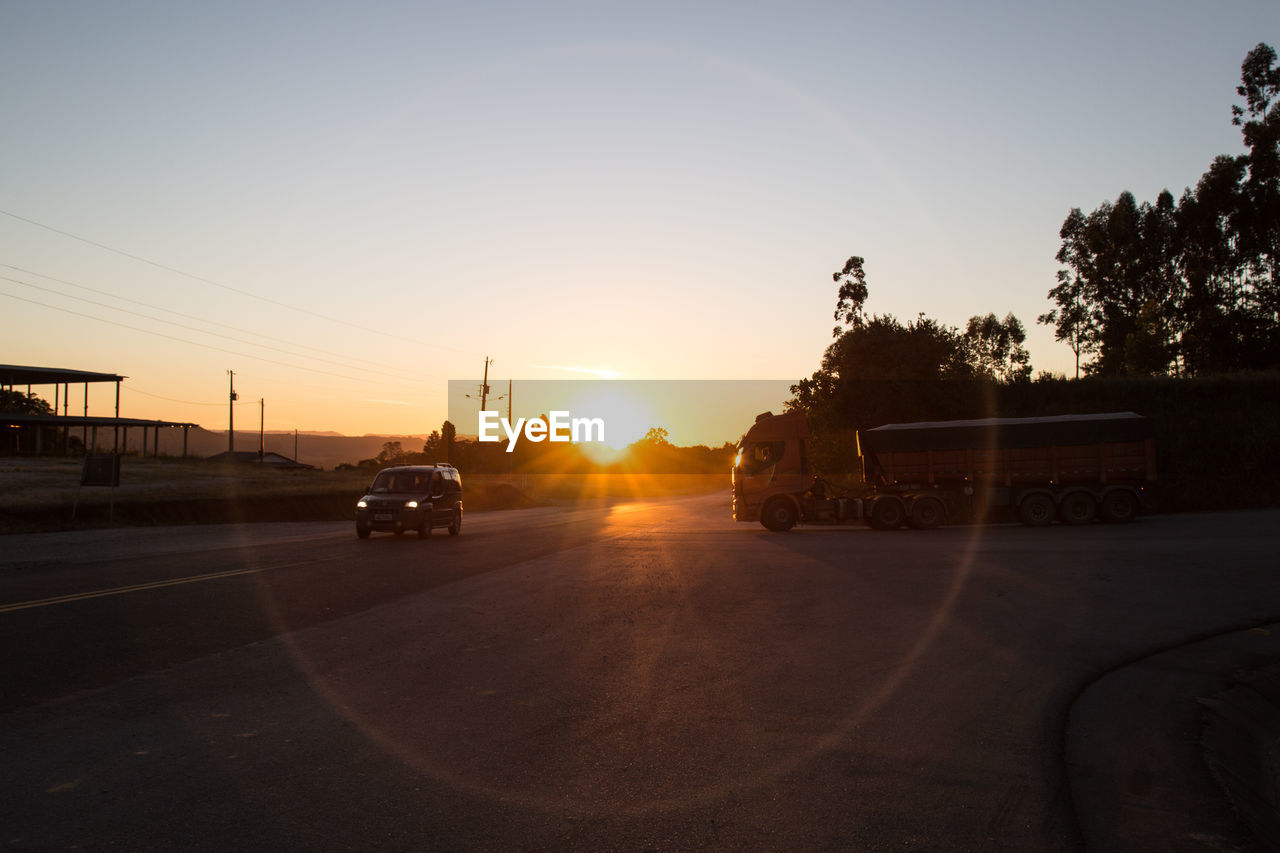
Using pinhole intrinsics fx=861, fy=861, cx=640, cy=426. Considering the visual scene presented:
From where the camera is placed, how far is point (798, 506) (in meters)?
27.7

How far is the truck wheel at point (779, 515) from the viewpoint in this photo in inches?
1089

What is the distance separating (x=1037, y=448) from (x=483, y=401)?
194ft

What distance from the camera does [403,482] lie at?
25.0m

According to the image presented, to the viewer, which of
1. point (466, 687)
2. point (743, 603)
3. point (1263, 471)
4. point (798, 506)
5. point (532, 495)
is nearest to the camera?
point (466, 687)

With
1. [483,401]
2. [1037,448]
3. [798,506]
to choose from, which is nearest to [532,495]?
[483,401]

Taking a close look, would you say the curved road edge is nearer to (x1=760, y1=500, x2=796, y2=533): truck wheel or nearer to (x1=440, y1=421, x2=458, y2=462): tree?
(x1=760, y1=500, x2=796, y2=533): truck wheel

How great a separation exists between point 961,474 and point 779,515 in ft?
18.9

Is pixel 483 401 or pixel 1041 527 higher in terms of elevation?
pixel 483 401

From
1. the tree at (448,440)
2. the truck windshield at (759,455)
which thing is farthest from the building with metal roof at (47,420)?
the truck windshield at (759,455)

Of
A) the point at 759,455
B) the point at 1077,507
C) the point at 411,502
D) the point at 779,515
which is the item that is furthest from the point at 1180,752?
the point at 1077,507

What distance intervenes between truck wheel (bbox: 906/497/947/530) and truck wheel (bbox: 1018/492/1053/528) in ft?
7.80

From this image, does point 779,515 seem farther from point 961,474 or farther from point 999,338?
point 999,338

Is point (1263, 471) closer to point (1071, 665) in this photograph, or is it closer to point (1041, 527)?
point (1041, 527)

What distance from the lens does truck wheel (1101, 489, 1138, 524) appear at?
26.0 meters
